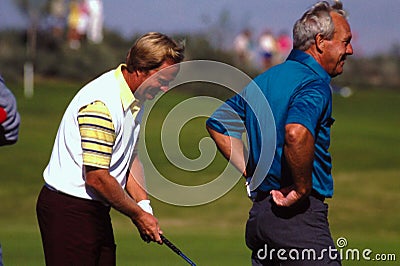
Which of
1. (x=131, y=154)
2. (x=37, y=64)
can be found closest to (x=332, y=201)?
(x=131, y=154)

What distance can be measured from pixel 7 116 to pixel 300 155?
1.55 m

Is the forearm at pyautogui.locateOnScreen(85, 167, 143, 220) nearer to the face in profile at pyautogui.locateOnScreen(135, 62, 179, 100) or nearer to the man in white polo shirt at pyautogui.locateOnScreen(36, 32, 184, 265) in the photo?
the man in white polo shirt at pyautogui.locateOnScreen(36, 32, 184, 265)

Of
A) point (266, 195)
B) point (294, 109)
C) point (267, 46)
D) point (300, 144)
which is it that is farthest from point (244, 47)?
point (300, 144)

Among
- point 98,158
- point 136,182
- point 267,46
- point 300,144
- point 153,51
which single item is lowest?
point 267,46

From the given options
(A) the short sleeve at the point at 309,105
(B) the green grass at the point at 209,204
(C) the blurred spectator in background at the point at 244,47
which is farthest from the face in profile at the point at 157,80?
(C) the blurred spectator in background at the point at 244,47

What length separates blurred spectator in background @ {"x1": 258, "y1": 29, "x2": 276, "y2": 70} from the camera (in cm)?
4404

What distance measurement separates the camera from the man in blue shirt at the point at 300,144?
18.2 ft

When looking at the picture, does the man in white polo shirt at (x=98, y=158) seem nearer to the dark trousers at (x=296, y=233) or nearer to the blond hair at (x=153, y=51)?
the blond hair at (x=153, y=51)

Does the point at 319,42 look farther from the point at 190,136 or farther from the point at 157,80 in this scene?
the point at 190,136

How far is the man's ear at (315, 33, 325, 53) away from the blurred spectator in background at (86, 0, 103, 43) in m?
35.3

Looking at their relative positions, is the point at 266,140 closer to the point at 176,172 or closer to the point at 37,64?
the point at 176,172

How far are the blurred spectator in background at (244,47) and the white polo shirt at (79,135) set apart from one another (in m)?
31.0

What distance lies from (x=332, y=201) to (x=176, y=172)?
3.83 m

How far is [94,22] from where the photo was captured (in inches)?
1636
